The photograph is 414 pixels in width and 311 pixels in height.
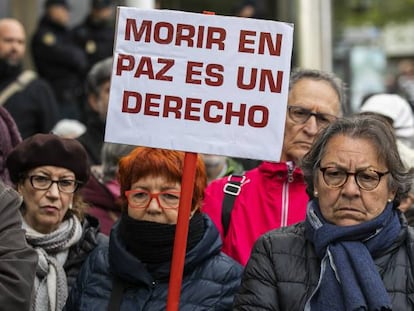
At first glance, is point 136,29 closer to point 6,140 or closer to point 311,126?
point 311,126

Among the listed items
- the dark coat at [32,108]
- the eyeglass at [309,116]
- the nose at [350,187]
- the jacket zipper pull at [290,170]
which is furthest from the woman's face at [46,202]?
the dark coat at [32,108]

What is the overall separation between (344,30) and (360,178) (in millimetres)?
11311

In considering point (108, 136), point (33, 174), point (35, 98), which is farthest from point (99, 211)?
point (35, 98)

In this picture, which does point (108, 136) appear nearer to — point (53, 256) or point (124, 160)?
point (124, 160)

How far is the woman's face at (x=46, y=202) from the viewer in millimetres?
5562

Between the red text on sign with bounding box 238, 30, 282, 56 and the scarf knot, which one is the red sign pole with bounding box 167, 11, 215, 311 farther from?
the scarf knot

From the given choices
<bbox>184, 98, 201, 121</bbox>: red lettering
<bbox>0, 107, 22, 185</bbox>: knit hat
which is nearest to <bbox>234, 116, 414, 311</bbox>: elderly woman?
<bbox>184, 98, 201, 121</bbox>: red lettering

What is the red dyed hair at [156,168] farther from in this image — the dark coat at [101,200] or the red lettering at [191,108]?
the dark coat at [101,200]

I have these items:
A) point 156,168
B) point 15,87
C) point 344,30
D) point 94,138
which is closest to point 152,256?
point 156,168

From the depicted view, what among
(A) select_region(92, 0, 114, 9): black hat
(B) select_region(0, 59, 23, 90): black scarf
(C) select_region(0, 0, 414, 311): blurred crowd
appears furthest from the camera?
(A) select_region(92, 0, 114, 9): black hat

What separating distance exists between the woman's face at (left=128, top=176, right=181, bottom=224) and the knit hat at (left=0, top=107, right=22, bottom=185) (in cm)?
84

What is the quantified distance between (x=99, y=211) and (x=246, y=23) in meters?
2.04

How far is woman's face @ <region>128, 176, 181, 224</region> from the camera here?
17.1ft

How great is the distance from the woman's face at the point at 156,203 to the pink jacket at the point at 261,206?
15.0 inches
